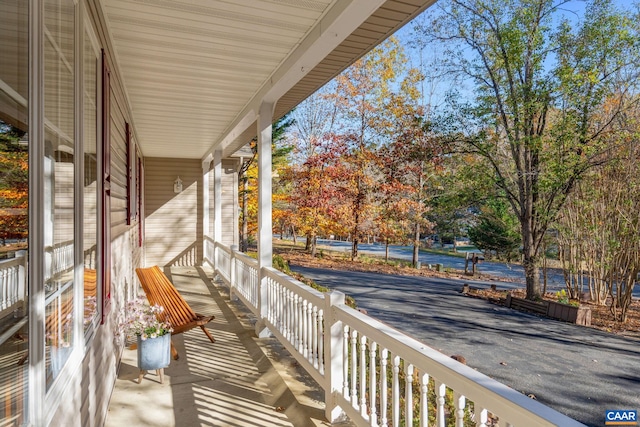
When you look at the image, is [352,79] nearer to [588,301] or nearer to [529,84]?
[529,84]

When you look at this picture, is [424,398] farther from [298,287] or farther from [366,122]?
[366,122]

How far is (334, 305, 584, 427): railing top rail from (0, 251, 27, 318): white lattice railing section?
4.84 feet

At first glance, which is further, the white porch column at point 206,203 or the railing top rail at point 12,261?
the white porch column at point 206,203

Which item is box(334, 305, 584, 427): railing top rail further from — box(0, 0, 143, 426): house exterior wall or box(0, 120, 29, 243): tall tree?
box(0, 120, 29, 243): tall tree

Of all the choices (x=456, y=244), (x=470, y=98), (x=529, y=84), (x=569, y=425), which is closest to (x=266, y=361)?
(x=569, y=425)

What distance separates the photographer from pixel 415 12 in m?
2.43

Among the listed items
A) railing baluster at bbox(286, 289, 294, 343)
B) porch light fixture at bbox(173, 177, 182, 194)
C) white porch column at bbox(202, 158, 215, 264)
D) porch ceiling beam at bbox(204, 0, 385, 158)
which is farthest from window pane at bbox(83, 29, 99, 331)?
porch light fixture at bbox(173, 177, 182, 194)

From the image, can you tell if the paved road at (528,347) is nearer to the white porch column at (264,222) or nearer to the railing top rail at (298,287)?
the white porch column at (264,222)

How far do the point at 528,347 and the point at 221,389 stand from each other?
506cm

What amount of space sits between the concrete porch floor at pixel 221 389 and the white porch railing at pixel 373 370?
222 millimetres

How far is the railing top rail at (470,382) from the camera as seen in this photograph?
1222 mm

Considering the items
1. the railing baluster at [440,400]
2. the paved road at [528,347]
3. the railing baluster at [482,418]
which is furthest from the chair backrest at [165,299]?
the paved road at [528,347]

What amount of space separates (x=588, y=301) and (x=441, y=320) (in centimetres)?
478

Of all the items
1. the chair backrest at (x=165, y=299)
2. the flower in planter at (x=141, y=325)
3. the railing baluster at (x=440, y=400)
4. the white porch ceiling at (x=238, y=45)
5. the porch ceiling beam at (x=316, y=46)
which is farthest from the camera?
the chair backrest at (x=165, y=299)
